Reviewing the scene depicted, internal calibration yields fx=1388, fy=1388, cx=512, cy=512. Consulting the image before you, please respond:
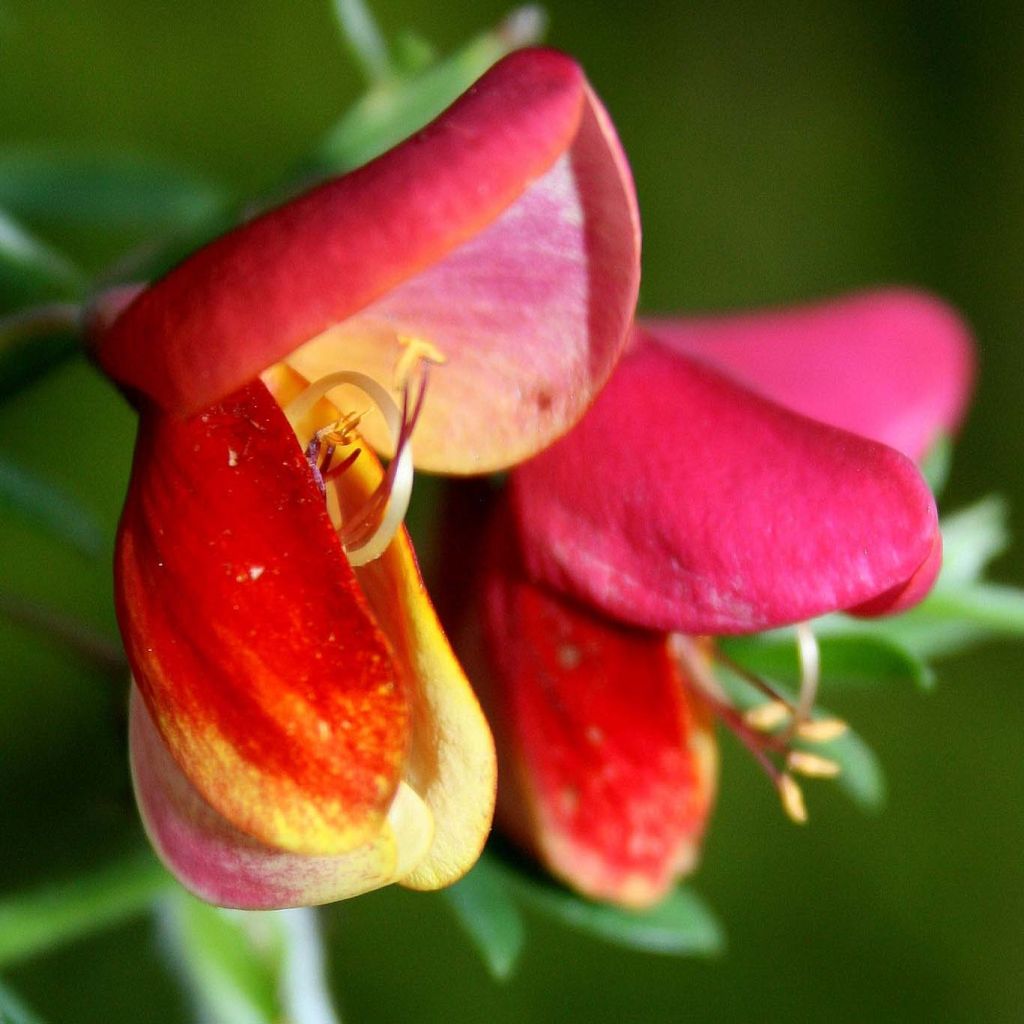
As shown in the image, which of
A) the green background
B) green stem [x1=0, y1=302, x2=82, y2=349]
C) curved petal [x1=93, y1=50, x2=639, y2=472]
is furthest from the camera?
the green background

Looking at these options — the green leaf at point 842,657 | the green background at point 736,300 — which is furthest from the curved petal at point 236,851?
the green background at point 736,300

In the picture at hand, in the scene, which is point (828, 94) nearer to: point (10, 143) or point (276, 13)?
point (276, 13)

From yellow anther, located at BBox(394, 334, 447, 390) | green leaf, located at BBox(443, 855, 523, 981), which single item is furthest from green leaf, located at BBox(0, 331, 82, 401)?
green leaf, located at BBox(443, 855, 523, 981)

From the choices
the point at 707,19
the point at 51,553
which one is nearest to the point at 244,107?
the point at 51,553

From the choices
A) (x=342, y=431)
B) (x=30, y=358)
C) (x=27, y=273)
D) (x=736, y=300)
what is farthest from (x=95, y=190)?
(x=736, y=300)

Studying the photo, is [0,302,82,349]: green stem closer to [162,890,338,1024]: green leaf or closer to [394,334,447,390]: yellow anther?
[394,334,447,390]: yellow anther

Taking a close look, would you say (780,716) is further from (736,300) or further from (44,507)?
(736,300)
